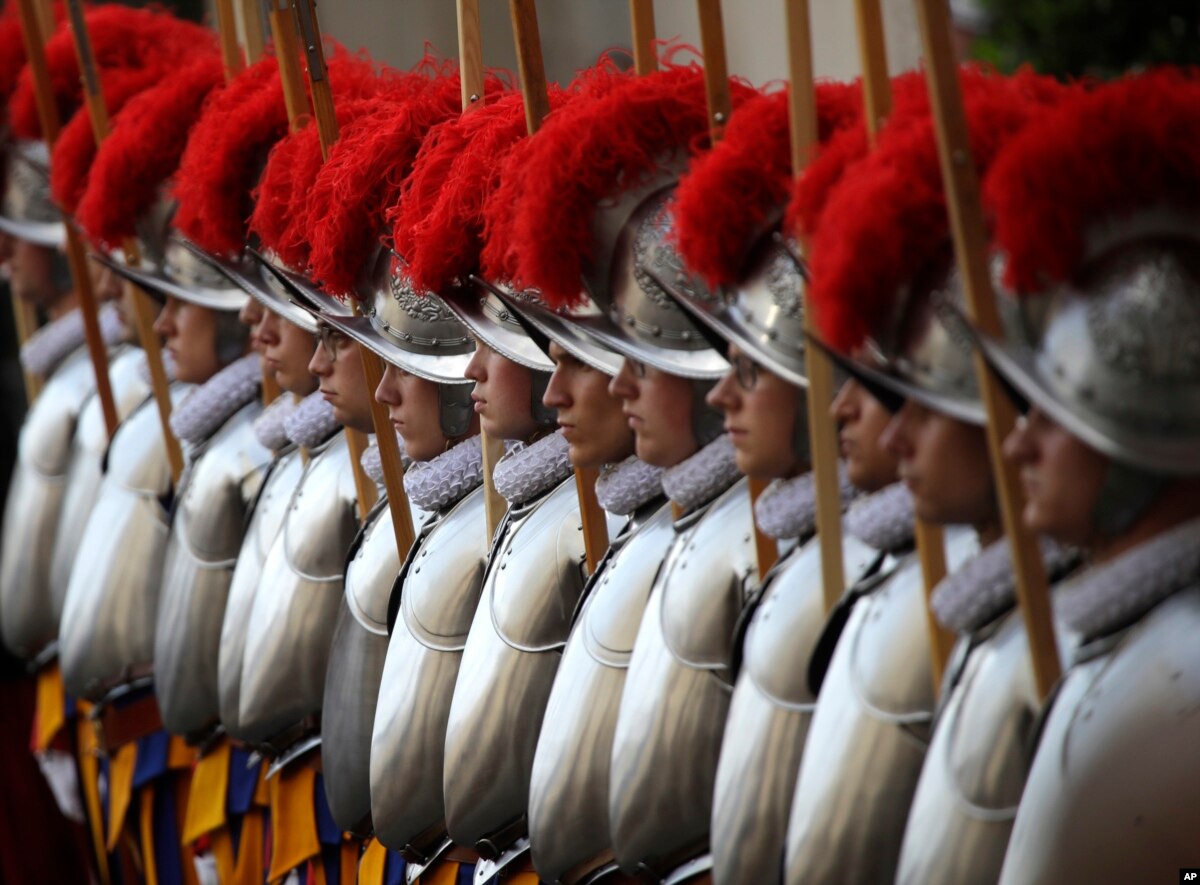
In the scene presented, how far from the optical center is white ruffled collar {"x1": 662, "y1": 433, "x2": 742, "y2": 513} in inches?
83.4

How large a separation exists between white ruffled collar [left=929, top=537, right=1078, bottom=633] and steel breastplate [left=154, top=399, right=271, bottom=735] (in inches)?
82.8

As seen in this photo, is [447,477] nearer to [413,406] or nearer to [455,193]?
[413,406]

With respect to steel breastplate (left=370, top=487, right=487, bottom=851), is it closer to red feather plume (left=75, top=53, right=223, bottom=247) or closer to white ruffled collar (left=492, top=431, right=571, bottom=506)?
white ruffled collar (left=492, top=431, right=571, bottom=506)

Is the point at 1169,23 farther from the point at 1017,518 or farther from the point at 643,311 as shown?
the point at 1017,518

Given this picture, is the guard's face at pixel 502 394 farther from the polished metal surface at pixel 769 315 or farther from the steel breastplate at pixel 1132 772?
the steel breastplate at pixel 1132 772

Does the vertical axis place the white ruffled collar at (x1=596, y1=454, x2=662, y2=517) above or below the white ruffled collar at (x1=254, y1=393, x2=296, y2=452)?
above

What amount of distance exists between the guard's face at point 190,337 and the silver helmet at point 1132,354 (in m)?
2.43

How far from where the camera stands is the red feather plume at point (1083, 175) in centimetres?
145

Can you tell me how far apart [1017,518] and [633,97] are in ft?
2.67

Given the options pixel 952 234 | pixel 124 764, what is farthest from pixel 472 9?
pixel 124 764

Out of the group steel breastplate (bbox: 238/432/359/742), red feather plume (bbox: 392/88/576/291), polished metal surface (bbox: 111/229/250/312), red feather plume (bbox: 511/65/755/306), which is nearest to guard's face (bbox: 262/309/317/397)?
steel breastplate (bbox: 238/432/359/742)

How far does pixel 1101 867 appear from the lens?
1526mm

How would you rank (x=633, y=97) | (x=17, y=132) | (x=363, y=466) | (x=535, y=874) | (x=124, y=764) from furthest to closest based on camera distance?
(x=17, y=132)
(x=124, y=764)
(x=363, y=466)
(x=535, y=874)
(x=633, y=97)

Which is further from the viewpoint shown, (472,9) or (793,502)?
(472,9)
